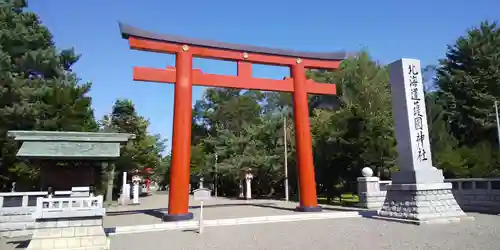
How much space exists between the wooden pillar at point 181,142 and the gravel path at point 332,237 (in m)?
1.71

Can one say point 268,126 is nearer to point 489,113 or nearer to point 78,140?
point 489,113

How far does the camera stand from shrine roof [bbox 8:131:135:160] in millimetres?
9328

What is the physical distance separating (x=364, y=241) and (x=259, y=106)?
114ft

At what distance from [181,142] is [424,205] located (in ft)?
26.6

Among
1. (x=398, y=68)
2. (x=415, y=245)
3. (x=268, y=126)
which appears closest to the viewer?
(x=415, y=245)

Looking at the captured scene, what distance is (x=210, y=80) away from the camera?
13406 millimetres

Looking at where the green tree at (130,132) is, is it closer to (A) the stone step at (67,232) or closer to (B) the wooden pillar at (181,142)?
(B) the wooden pillar at (181,142)

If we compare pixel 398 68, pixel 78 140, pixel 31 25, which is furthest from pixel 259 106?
pixel 78 140

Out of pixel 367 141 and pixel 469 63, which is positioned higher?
pixel 469 63

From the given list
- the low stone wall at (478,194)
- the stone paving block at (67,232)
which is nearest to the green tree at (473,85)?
the low stone wall at (478,194)

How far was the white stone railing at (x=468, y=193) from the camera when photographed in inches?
491

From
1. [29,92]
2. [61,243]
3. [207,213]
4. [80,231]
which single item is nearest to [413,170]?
[207,213]

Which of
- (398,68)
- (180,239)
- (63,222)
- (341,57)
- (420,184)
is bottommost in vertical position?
(180,239)

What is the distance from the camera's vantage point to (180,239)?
28.6 feet
